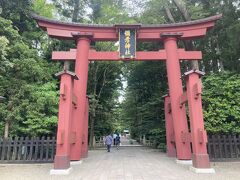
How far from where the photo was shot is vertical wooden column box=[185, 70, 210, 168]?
29.7 feet

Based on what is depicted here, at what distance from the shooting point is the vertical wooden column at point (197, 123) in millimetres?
9047

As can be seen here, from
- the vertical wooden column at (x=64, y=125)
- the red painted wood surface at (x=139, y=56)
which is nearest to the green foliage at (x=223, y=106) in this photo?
the red painted wood surface at (x=139, y=56)

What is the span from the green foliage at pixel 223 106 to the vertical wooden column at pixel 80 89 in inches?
259

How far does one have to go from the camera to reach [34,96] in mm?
13133

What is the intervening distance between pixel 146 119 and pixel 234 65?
26.9 ft

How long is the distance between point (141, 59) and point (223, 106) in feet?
16.5

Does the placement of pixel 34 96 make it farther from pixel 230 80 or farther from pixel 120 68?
pixel 120 68

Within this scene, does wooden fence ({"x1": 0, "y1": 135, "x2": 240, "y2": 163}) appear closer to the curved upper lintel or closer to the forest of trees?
the forest of trees

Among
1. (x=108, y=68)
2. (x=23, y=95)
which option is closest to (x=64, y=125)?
(x=23, y=95)

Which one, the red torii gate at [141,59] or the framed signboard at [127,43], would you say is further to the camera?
the framed signboard at [127,43]

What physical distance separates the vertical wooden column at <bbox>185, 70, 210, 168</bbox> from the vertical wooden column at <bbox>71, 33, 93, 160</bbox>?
5.26 metres

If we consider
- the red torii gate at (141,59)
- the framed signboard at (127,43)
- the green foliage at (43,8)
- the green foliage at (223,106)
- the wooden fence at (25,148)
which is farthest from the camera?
the green foliage at (43,8)

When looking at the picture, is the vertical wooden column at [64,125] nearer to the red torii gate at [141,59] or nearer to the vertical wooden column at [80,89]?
the red torii gate at [141,59]

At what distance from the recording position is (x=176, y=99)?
39.2ft
